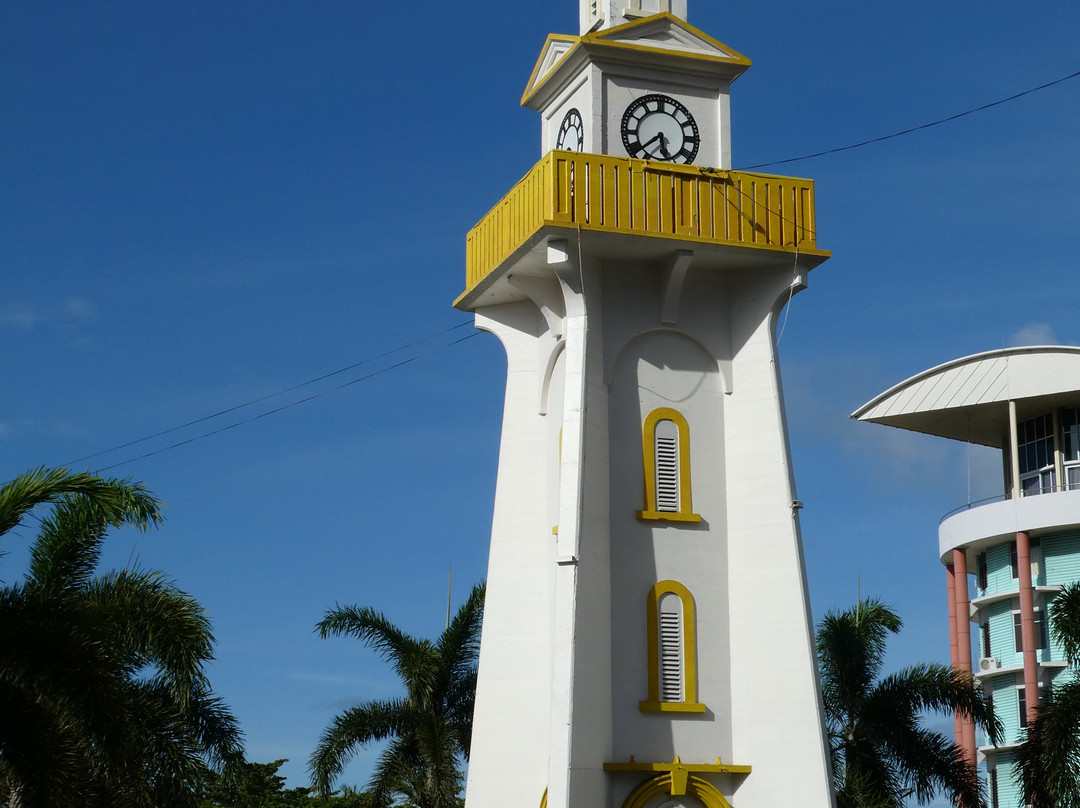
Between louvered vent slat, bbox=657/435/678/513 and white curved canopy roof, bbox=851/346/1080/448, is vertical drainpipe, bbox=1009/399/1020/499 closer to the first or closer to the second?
white curved canopy roof, bbox=851/346/1080/448

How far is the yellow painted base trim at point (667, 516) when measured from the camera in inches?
1105

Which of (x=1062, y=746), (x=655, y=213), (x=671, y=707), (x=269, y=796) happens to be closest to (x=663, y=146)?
(x=655, y=213)

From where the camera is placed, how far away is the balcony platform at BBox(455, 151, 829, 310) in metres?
27.8

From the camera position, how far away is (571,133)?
30172 millimetres

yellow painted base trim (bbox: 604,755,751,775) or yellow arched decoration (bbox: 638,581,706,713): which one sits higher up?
yellow arched decoration (bbox: 638,581,706,713)

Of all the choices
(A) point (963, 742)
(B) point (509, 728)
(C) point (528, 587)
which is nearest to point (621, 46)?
(C) point (528, 587)

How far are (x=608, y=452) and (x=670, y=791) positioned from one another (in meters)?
5.45

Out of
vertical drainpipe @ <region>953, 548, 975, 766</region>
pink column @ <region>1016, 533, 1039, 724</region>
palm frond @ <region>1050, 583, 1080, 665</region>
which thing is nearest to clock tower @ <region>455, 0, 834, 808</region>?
palm frond @ <region>1050, 583, 1080, 665</region>

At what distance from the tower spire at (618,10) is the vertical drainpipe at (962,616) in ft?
97.2

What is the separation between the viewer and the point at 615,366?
1131 inches

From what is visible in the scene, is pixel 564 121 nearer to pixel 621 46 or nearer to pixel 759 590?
pixel 621 46

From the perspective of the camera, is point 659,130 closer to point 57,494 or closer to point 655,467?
point 655,467

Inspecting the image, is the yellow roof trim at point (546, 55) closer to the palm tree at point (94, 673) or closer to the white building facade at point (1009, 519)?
the palm tree at point (94, 673)

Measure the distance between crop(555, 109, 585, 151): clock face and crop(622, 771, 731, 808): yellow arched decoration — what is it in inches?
418
